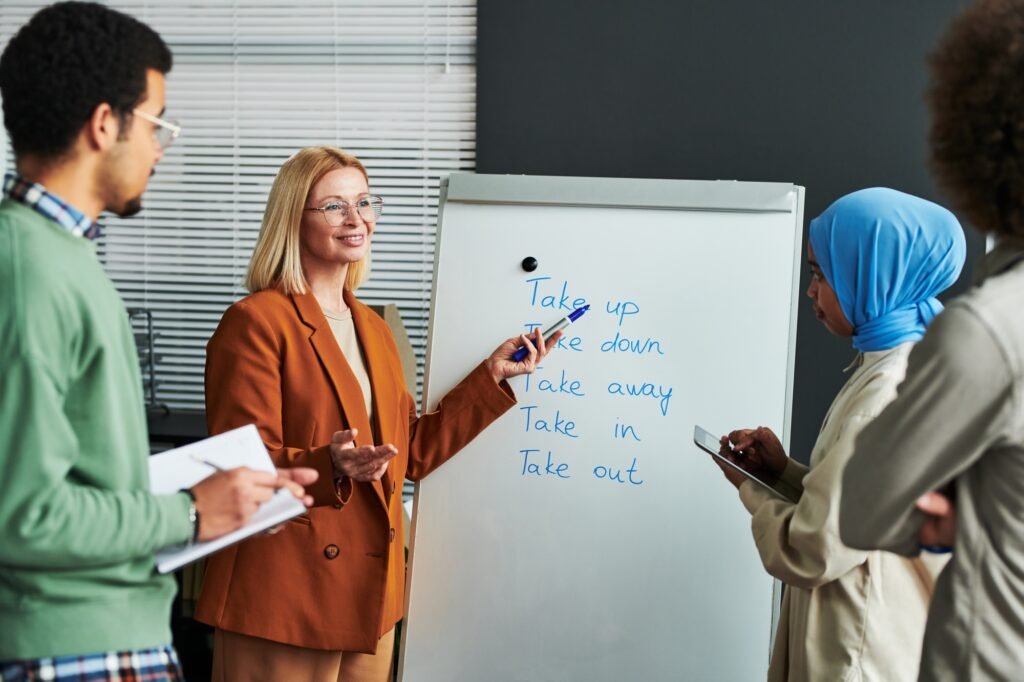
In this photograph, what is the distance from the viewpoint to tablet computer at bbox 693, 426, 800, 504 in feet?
5.45

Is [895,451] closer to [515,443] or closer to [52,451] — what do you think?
[52,451]

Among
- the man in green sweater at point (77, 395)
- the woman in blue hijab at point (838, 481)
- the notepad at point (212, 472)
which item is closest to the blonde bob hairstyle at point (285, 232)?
the notepad at point (212, 472)

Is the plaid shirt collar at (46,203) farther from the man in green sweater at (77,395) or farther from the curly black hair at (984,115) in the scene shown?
the curly black hair at (984,115)

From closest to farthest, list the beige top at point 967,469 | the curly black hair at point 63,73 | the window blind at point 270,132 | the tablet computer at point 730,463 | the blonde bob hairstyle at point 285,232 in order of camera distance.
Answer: the beige top at point 967,469 → the curly black hair at point 63,73 → the tablet computer at point 730,463 → the blonde bob hairstyle at point 285,232 → the window blind at point 270,132

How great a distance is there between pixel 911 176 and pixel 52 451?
249 centimetres

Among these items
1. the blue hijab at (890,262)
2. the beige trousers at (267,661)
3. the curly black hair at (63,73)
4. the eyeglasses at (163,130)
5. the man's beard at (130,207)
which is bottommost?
the beige trousers at (267,661)

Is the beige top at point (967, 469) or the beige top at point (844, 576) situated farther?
the beige top at point (844, 576)

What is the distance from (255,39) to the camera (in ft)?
10.5

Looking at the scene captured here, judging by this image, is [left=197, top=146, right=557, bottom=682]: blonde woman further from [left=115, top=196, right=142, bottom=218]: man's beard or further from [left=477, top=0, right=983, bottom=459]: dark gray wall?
[left=477, top=0, right=983, bottom=459]: dark gray wall

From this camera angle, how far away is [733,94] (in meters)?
2.81

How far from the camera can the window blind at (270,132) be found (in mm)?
3133

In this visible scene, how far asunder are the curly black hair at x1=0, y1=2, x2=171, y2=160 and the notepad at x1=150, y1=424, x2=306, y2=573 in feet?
1.38

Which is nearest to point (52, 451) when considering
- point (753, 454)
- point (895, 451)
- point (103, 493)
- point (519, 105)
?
A: point (103, 493)

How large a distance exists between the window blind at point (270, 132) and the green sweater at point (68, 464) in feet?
6.97
